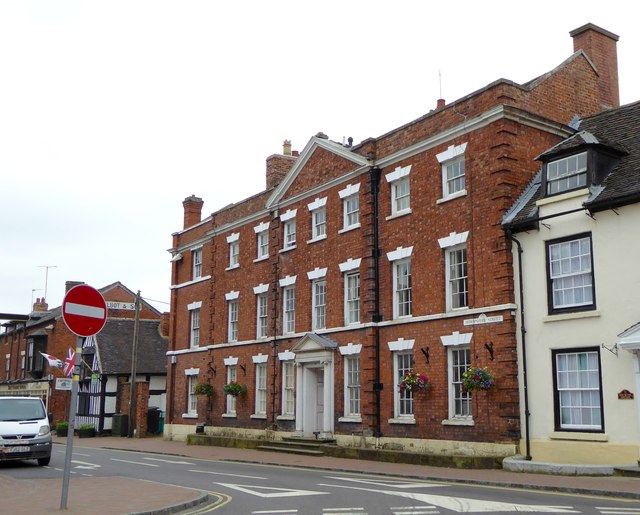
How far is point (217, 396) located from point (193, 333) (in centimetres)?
454

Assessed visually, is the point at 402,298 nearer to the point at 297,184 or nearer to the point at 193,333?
the point at 297,184

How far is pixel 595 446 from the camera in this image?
58.0ft

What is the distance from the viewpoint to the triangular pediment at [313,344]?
2622cm

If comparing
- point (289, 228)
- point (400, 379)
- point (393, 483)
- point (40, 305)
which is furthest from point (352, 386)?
point (40, 305)

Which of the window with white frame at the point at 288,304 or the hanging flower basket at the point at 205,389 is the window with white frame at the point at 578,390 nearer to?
the window with white frame at the point at 288,304

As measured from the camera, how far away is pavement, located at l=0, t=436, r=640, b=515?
11.7 meters

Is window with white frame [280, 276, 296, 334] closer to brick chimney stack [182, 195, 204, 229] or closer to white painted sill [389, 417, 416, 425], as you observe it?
white painted sill [389, 417, 416, 425]

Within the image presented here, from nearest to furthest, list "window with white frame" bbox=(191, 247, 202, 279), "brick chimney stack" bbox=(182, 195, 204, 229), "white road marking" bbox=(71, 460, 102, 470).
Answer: "white road marking" bbox=(71, 460, 102, 470) < "window with white frame" bbox=(191, 247, 202, 279) < "brick chimney stack" bbox=(182, 195, 204, 229)

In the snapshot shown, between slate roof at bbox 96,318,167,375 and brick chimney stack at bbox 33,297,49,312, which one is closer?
slate roof at bbox 96,318,167,375

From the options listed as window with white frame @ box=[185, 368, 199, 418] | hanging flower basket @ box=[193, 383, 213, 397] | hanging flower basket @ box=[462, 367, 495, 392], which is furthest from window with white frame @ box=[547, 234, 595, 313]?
window with white frame @ box=[185, 368, 199, 418]

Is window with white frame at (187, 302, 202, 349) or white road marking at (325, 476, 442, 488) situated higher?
window with white frame at (187, 302, 202, 349)

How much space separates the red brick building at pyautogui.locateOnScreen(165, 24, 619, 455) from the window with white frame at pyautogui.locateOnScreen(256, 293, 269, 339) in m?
0.11

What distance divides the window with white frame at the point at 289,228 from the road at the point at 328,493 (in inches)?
433

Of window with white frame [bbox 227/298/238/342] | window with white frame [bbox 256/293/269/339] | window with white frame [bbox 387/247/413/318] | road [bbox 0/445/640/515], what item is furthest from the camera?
window with white frame [bbox 227/298/238/342]
